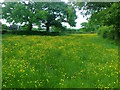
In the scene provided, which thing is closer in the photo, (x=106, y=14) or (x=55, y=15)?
(x=106, y=14)

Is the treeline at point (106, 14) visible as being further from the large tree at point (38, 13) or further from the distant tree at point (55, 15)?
the distant tree at point (55, 15)

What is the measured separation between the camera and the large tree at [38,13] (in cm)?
6131

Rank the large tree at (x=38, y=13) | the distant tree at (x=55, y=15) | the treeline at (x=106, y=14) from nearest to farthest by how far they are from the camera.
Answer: the treeline at (x=106, y=14)
the large tree at (x=38, y=13)
the distant tree at (x=55, y=15)

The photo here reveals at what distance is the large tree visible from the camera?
201 ft

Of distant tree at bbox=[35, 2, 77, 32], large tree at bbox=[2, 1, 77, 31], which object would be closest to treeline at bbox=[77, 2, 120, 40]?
large tree at bbox=[2, 1, 77, 31]

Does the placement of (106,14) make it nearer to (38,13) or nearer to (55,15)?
(38,13)

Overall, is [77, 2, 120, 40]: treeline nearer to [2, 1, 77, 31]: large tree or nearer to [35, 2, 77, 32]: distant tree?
[2, 1, 77, 31]: large tree

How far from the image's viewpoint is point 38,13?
200 feet

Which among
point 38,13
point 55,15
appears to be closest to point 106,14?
point 38,13

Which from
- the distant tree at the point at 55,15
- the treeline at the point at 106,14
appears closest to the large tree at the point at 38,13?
the distant tree at the point at 55,15

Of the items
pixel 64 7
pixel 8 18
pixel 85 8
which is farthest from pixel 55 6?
pixel 85 8

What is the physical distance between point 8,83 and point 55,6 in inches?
2340

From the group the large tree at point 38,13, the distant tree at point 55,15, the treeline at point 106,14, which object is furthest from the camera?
the distant tree at point 55,15

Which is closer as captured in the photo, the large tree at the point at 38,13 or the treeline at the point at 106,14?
the treeline at the point at 106,14
